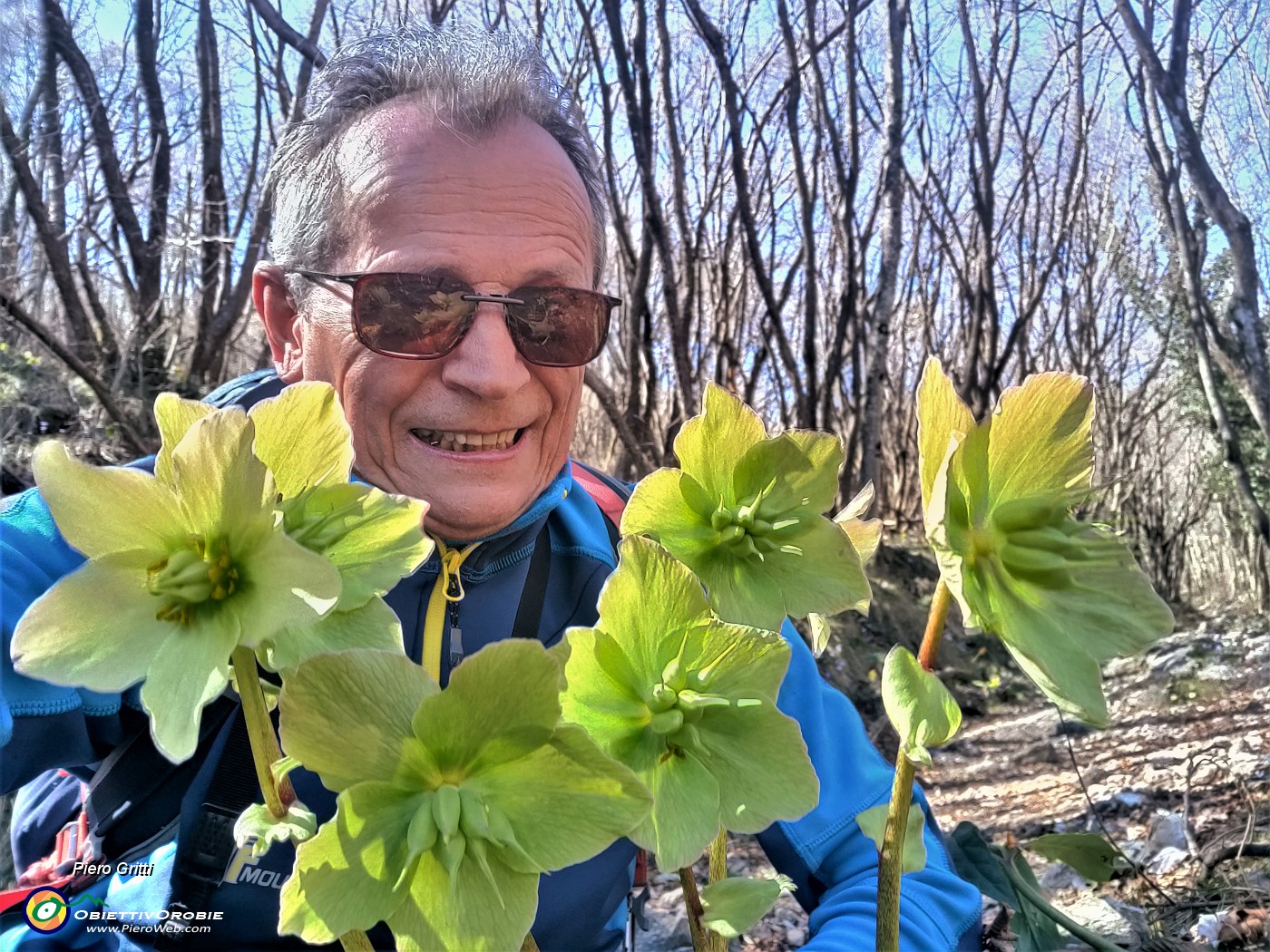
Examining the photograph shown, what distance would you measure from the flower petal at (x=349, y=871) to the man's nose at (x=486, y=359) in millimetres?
486

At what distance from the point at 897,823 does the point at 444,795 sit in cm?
15

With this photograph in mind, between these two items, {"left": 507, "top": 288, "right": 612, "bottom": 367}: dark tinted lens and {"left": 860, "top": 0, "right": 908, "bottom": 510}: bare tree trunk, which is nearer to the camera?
{"left": 507, "top": 288, "right": 612, "bottom": 367}: dark tinted lens

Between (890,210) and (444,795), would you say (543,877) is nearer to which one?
(444,795)

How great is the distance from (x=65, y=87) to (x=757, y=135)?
399 cm

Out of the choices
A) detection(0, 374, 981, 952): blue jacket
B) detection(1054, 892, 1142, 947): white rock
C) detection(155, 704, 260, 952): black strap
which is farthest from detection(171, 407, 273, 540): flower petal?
detection(1054, 892, 1142, 947): white rock

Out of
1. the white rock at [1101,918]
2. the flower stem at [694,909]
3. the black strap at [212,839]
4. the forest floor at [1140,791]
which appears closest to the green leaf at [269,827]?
the flower stem at [694,909]

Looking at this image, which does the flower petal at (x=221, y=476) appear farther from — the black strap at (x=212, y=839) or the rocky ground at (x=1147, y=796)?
the rocky ground at (x=1147, y=796)

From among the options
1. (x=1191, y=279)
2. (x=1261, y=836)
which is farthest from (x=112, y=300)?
(x=1191, y=279)

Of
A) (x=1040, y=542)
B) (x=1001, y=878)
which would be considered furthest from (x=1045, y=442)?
(x=1001, y=878)

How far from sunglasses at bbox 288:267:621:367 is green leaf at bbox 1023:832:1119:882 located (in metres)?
0.46

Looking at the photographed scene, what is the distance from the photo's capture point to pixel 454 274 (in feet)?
2.24

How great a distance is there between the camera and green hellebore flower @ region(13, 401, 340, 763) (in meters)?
0.19

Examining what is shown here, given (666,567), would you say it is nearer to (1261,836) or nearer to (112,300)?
(1261,836)

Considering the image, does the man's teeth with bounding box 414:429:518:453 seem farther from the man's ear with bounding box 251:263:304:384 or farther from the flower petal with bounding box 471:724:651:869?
the flower petal with bounding box 471:724:651:869
